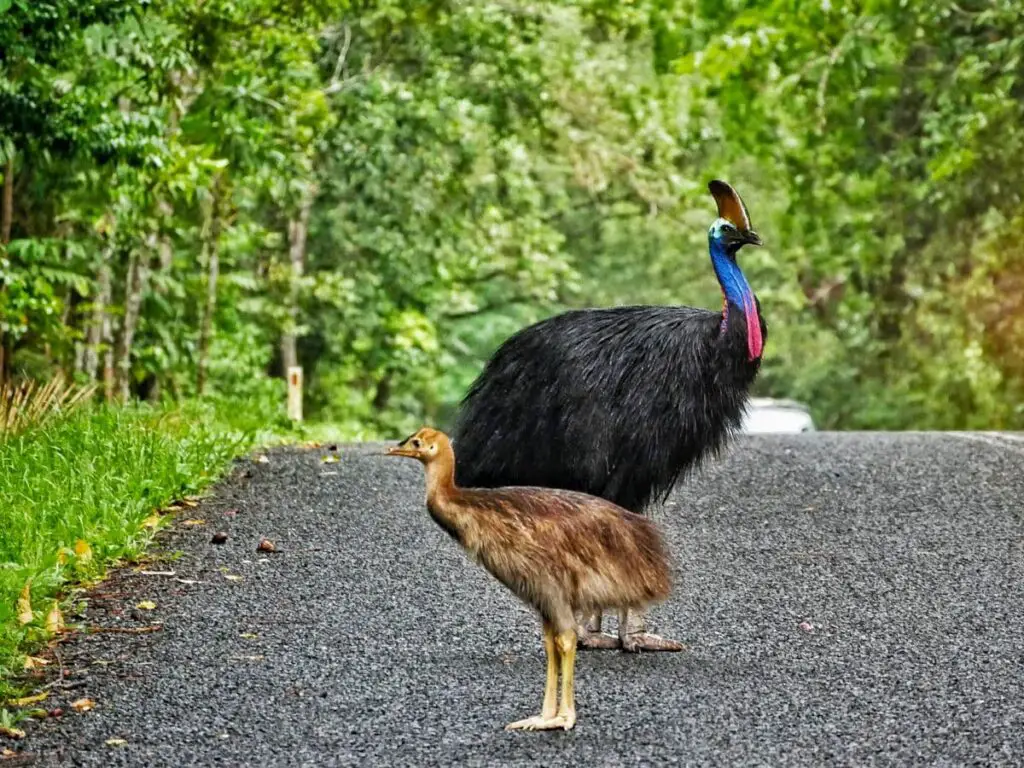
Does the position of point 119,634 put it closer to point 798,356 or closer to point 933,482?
point 933,482

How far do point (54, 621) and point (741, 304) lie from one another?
3344mm

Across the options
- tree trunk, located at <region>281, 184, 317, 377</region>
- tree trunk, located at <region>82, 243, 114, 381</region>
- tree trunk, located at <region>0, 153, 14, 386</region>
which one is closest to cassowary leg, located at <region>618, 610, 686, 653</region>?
tree trunk, located at <region>0, 153, 14, 386</region>

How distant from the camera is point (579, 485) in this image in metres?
7.61

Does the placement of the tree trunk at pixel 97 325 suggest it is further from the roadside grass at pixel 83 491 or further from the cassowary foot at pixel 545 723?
the cassowary foot at pixel 545 723

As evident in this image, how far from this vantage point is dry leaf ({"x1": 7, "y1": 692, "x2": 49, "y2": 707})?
6742 mm

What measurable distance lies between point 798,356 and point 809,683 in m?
32.1

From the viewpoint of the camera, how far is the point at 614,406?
7.64 meters

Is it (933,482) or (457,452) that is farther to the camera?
(933,482)

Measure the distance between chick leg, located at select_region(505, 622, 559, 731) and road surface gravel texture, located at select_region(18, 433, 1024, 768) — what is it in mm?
45

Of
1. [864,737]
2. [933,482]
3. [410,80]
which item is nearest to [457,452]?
[864,737]

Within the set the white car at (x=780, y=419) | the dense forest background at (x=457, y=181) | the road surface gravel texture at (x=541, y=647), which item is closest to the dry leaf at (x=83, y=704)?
the road surface gravel texture at (x=541, y=647)

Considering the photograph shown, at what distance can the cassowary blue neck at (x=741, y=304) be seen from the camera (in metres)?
7.72

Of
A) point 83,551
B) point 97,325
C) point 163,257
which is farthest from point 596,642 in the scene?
point 163,257

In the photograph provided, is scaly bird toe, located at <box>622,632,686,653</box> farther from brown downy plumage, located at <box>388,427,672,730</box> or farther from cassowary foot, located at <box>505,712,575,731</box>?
cassowary foot, located at <box>505,712,575,731</box>
